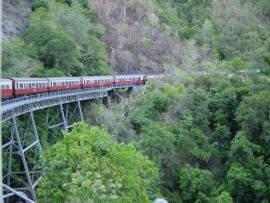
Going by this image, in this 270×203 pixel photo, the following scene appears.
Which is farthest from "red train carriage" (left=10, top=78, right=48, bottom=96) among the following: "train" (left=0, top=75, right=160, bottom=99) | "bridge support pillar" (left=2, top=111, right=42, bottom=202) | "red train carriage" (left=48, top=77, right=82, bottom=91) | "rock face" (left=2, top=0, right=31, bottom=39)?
"rock face" (left=2, top=0, right=31, bottom=39)

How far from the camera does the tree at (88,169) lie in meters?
8.10

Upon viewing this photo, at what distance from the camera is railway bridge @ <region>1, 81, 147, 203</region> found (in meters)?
17.1

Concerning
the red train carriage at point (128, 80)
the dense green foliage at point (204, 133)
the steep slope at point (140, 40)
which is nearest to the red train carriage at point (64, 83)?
the dense green foliage at point (204, 133)

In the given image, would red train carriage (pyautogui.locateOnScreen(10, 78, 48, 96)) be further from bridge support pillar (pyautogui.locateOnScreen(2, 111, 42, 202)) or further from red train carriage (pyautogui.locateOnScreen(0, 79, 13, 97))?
bridge support pillar (pyautogui.locateOnScreen(2, 111, 42, 202))

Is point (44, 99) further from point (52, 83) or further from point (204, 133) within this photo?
point (204, 133)

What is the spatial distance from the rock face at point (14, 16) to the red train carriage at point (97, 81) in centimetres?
683

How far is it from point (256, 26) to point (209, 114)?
3189 centimetres

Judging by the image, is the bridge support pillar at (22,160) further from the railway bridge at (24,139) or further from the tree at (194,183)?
the tree at (194,183)

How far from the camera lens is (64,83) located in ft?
82.8

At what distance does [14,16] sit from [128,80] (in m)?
10.1

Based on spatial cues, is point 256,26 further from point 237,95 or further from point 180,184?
point 180,184

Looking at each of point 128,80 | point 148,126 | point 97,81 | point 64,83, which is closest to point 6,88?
point 64,83

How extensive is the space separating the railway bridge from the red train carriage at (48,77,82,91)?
0.28 metres

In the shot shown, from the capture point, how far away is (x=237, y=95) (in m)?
28.6
